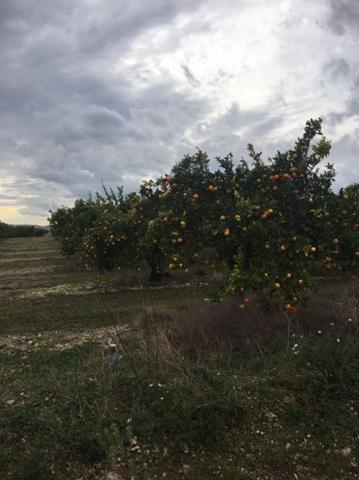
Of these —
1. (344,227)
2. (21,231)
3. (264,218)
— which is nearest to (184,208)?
(264,218)

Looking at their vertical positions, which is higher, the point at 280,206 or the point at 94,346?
the point at 280,206

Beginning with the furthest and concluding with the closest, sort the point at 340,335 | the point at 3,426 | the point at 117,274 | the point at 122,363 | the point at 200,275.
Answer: the point at 117,274
the point at 200,275
the point at 340,335
the point at 122,363
the point at 3,426

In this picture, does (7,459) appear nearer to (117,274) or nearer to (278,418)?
(278,418)

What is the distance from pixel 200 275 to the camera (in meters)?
19.4

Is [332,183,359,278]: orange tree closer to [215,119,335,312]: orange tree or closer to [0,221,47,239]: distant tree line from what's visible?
[215,119,335,312]: orange tree

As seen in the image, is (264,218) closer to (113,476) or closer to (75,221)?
(113,476)

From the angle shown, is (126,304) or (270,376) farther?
(126,304)

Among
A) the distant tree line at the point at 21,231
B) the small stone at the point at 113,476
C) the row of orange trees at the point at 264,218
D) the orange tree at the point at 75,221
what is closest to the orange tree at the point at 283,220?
the row of orange trees at the point at 264,218

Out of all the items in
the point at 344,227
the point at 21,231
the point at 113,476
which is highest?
the point at 21,231

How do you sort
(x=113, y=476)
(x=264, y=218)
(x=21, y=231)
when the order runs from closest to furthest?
(x=113, y=476) → (x=264, y=218) → (x=21, y=231)

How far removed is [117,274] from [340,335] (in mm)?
16076

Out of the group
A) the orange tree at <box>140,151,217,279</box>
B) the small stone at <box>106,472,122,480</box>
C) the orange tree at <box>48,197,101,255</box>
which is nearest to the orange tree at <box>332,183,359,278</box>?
the orange tree at <box>140,151,217,279</box>

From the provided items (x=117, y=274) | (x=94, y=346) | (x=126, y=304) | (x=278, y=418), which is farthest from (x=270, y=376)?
(x=117, y=274)

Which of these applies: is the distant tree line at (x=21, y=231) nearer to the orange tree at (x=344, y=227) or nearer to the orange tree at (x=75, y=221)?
the orange tree at (x=75, y=221)
